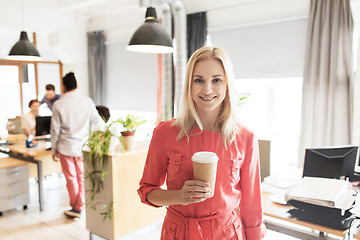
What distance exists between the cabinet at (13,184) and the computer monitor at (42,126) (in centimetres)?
59

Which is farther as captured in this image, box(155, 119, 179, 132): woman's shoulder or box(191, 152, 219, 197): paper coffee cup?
box(155, 119, 179, 132): woman's shoulder

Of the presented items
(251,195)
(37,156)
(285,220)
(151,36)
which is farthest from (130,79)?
(251,195)

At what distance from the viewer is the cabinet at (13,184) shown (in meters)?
4.09

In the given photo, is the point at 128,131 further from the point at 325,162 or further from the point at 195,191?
the point at 195,191

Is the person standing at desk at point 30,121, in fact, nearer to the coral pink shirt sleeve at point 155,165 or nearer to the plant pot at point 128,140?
the plant pot at point 128,140

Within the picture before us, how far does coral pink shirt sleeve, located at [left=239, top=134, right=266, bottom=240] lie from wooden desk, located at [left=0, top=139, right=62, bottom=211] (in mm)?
3501

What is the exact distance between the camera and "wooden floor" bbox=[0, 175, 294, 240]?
351 cm

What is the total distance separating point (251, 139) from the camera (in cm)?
139

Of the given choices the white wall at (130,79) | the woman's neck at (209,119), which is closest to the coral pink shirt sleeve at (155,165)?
the woman's neck at (209,119)

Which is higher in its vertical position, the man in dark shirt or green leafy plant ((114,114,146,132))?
the man in dark shirt

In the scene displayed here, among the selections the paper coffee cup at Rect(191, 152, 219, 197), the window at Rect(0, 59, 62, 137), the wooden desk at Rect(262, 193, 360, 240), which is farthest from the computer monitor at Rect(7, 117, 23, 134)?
the paper coffee cup at Rect(191, 152, 219, 197)

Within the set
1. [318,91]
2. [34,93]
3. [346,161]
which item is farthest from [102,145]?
[34,93]

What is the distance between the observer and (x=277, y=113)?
5.13 metres

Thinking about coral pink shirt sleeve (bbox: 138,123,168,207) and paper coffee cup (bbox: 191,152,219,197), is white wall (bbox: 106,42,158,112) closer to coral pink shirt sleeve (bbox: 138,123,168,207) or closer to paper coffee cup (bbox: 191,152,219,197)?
coral pink shirt sleeve (bbox: 138,123,168,207)
